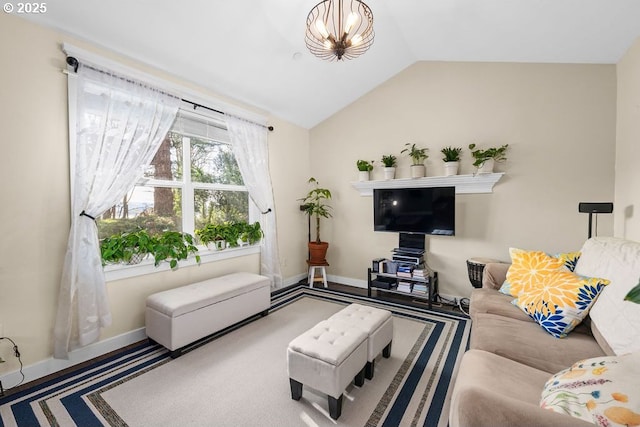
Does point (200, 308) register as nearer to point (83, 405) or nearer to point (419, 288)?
point (83, 405)

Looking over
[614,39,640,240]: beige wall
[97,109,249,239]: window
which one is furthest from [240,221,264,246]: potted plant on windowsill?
[614,39,640,240]: beige wall

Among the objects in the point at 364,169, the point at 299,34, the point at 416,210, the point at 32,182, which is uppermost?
the point at 299,34

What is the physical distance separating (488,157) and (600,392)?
8.54 feet

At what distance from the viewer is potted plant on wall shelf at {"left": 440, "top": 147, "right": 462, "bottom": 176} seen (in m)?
3.21

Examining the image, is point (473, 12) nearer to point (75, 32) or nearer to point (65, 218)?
point (75, 32)

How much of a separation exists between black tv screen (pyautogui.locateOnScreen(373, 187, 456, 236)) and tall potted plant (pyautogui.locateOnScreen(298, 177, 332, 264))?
32.7 inches

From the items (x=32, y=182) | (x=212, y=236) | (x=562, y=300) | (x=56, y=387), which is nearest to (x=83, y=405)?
(x=56, y=387)

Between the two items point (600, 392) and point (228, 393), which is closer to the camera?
point (600, 392)

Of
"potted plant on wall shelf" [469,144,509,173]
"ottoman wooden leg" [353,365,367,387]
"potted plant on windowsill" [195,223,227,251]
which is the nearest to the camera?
"ottoman wooden leg" [353,365,367,387]

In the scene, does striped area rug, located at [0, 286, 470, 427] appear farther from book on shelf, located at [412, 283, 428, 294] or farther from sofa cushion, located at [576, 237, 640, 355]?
sofa cushion, located at [576, 237, 640, 355]

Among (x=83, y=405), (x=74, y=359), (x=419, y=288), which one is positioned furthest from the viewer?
(x=419, y=288)

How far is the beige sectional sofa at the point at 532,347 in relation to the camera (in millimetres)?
850

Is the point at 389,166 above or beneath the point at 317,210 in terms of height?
above

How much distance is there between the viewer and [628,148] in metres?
2.36
